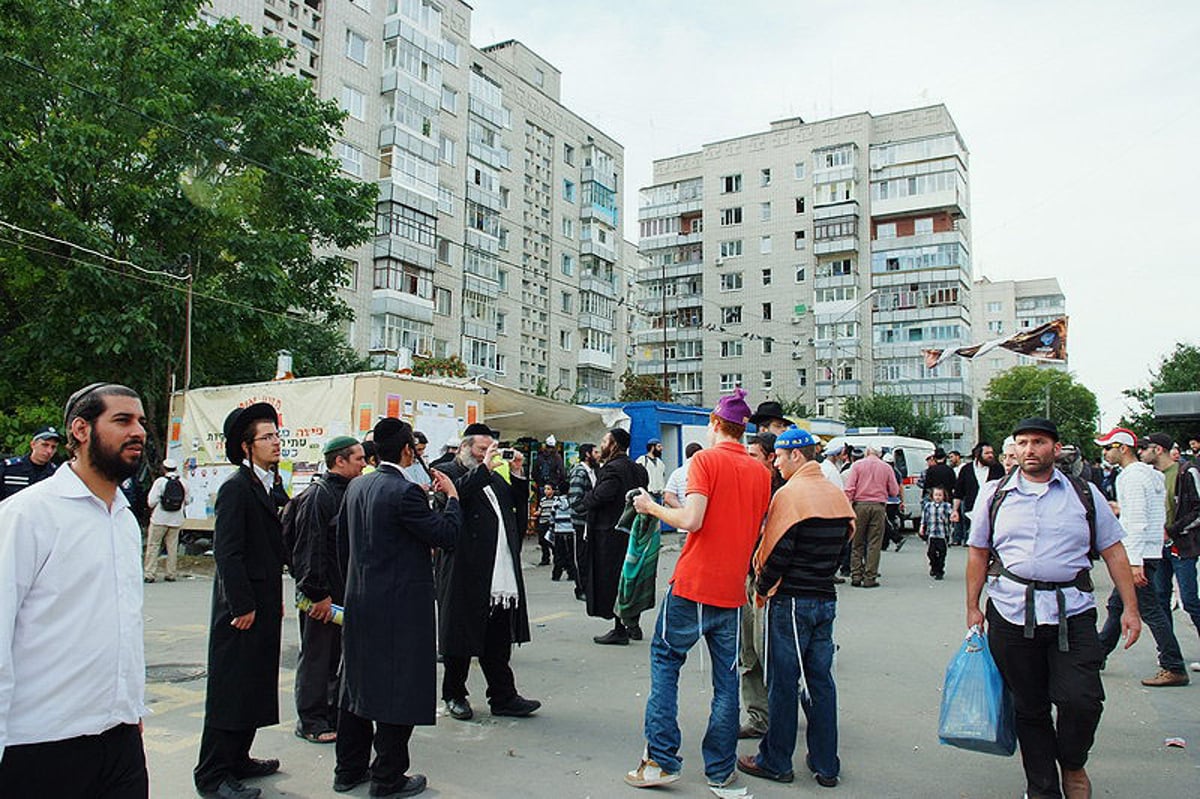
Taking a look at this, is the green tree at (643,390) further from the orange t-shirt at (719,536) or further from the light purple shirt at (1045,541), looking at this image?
the light purple shirt at (1045,541)

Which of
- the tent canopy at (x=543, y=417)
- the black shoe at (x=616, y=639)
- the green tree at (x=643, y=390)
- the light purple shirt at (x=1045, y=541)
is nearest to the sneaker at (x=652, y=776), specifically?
the light purple shirt at (x=1045, y=541)

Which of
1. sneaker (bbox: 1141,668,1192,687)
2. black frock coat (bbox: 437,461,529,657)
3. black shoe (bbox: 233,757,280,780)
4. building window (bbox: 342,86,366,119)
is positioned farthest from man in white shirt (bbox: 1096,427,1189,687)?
building window (bbox: 342,86,366,119)

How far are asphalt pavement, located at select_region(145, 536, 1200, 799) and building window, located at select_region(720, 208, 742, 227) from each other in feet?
190

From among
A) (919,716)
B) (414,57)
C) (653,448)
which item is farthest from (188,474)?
(414,57)

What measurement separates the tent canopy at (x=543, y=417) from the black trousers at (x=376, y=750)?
1232 cm

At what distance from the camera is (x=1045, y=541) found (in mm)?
4152

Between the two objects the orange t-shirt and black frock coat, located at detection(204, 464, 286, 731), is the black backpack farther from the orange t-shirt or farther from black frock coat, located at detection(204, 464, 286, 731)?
the orange t-shirt

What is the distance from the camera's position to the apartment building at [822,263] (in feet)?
188

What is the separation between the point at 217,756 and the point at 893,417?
1953 inches

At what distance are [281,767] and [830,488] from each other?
3.41 m

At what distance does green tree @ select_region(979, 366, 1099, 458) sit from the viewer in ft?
247

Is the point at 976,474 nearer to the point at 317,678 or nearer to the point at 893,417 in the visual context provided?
the point at 317,678

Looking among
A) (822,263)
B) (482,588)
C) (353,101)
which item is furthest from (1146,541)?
(822,263)

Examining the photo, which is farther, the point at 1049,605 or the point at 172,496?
the point at 172,496
